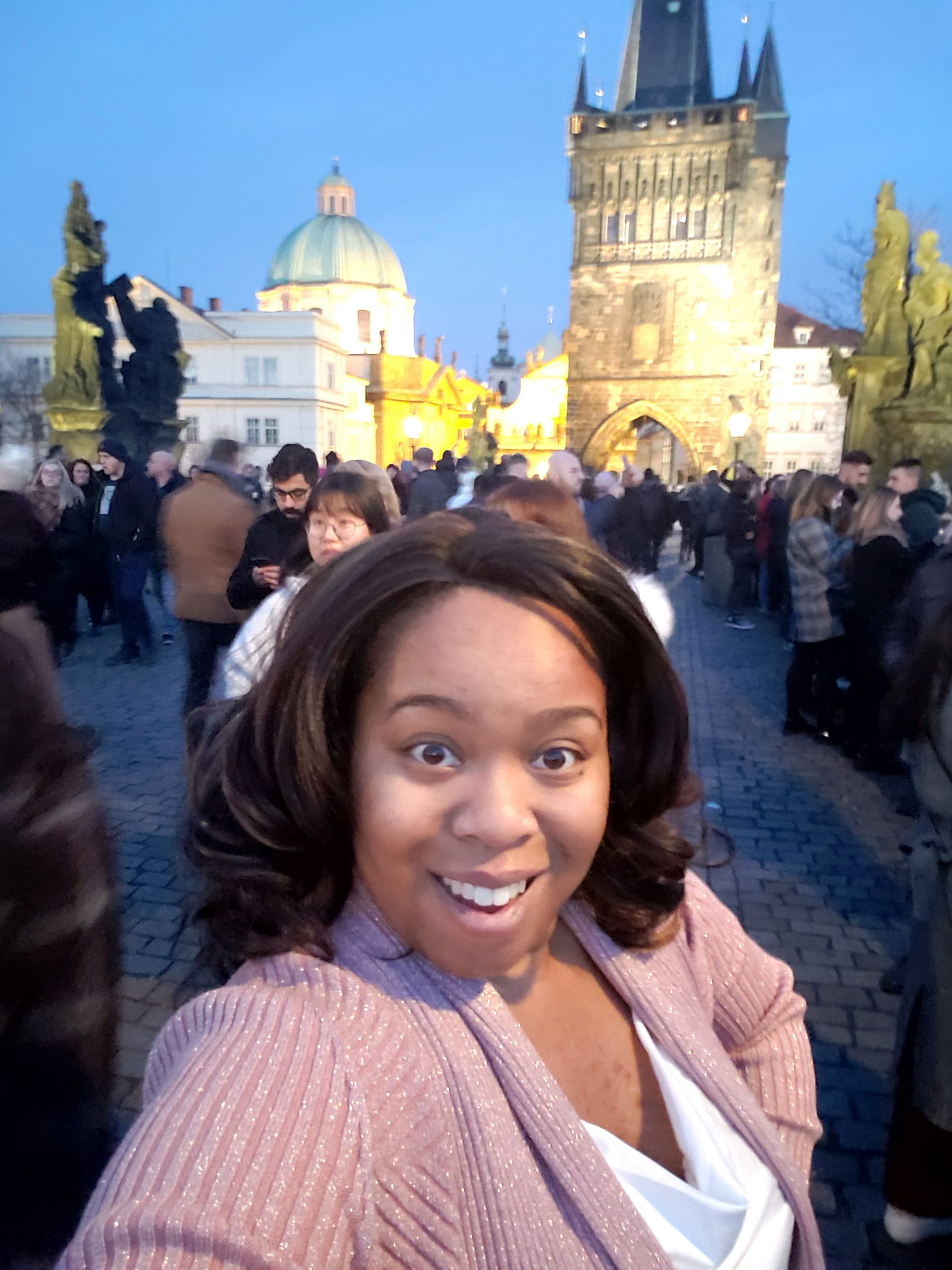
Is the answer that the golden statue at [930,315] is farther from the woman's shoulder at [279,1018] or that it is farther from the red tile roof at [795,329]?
the red tile roof at [795,329]

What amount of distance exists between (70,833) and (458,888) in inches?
35.7

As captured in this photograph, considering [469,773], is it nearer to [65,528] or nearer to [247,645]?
[247,645]

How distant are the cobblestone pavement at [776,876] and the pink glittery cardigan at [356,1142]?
0.37m

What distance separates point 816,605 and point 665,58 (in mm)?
43787

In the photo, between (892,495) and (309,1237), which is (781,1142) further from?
(892,495)

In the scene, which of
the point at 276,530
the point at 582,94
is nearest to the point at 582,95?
the point at 582,94

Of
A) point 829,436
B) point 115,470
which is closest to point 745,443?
point 829,436

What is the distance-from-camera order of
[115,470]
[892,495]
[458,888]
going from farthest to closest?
[115,470]
[892,495]
[458,888]

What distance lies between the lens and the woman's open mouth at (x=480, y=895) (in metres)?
0.89

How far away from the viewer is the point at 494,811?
2.88ft

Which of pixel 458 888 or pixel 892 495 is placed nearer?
pixel 458 888

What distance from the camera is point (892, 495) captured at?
567cm

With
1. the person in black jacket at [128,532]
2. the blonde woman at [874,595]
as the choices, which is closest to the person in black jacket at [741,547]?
the blonde woman at [874,595]

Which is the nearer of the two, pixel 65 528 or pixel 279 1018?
pixel 279 1018
